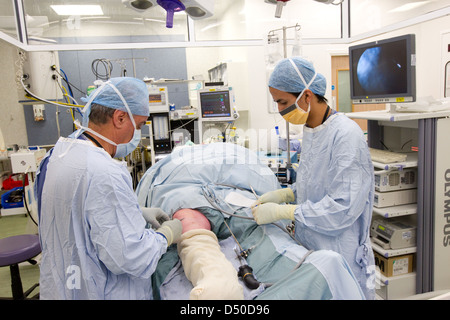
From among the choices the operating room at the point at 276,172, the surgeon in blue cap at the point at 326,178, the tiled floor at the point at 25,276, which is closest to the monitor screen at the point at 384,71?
the operating room at the point at 276,172

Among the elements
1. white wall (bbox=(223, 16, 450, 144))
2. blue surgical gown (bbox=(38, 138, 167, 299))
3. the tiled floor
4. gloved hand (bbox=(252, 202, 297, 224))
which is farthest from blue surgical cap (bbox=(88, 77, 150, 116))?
white wall (bbox=(223, 16, 450, 144))

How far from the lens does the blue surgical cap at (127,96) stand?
113cm

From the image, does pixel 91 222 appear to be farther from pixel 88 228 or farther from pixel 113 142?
pixel 113 142

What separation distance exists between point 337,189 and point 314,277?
0.43 meters

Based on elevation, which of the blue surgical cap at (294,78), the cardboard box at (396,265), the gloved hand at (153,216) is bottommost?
the cardboard box at (396,265)

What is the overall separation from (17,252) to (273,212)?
5.29ft

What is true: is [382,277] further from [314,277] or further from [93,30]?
[93,30]

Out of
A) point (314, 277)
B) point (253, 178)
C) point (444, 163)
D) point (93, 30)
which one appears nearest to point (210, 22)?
point (93, 30)

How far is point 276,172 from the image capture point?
2508mm

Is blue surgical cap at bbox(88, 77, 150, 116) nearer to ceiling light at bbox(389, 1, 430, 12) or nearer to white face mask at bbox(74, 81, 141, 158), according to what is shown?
white face mask at bbox(74, 81, 141, 158)

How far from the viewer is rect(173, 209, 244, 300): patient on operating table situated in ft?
3.50

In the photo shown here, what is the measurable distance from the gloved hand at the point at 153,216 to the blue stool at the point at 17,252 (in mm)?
979

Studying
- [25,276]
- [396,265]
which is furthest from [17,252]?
[396,265]

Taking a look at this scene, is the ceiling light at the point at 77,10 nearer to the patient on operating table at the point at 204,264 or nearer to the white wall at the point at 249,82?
the white wall at the point at 249,82
